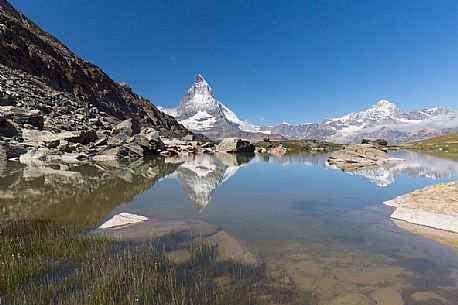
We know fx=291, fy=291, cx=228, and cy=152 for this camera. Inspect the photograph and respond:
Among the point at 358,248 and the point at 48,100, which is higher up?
the point at 48,100

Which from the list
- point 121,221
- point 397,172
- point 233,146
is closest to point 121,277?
point 121,221

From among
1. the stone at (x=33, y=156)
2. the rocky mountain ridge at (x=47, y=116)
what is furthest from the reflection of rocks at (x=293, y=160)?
the stone at (x=33, y=156)

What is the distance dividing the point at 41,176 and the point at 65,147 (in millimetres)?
28892

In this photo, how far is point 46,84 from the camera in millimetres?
97375

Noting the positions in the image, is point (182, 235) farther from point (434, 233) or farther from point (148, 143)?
point (148, 143)

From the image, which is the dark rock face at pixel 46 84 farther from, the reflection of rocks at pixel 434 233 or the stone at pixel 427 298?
the stone at pixel 427 298

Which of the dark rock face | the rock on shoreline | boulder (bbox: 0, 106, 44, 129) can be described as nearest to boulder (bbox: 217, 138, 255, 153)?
the dark rock face

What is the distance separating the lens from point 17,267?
30.5 feet

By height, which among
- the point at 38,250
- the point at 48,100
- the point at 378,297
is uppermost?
the point at 48,100

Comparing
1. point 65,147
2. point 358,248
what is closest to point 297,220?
point 358,248

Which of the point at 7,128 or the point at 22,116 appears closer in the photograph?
the point at 7,128

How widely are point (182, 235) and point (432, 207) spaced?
15627 mm

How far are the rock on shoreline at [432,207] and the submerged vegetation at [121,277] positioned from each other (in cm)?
1138

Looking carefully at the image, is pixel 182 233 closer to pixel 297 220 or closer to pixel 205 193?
pixel 297 220
